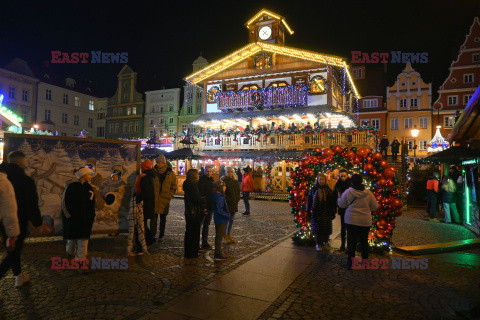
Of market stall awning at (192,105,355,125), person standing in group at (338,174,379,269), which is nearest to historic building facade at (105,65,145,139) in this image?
market stall awning at (192,105,355,125)

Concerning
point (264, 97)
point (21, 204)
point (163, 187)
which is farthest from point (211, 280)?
point (264, 97)

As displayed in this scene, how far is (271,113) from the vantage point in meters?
23.5

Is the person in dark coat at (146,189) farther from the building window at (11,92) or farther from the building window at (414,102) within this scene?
the building window at (11,92)

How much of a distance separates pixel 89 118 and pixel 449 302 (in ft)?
174

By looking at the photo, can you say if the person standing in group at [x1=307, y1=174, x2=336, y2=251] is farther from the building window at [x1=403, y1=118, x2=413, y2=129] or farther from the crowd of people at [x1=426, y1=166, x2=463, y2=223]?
the building window at [x1=403, y1=118, x2=413, y2=129]

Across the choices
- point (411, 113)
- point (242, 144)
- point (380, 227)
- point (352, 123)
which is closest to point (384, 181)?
point (380, 227)

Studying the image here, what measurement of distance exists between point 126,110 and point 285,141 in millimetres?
31191

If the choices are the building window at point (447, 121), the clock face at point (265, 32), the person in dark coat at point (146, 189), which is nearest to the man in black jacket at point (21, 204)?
the person in dark coat at point (146, 189)

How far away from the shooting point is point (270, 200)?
19328 millimetres

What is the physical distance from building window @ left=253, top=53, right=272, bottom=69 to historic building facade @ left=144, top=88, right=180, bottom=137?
18.6 metres

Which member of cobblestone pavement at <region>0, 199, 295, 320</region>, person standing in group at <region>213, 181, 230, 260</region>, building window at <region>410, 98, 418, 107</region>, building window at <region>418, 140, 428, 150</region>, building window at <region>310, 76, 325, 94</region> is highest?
building window at <region>410, 98, 418, 107</region>

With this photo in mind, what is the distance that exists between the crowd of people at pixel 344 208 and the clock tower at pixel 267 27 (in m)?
20.6

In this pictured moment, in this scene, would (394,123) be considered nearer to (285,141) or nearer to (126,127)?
(285,141)

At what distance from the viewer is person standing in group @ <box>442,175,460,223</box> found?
36.9 feet
